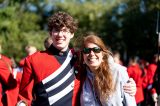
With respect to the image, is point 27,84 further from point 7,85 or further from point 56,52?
point 7,85

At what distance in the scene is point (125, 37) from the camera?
44.8 m

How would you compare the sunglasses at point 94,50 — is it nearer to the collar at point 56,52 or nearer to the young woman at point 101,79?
the young woman at point 101,79

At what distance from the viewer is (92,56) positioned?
15.7ft

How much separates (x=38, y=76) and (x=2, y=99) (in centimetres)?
107

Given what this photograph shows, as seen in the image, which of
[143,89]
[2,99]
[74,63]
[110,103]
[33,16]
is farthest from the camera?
[33,16]

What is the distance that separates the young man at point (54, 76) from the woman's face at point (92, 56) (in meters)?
0.21

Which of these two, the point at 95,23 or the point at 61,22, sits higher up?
the point at 61,22

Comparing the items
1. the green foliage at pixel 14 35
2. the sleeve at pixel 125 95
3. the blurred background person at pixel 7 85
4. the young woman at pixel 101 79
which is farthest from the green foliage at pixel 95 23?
the sleeve at pixel 125 95

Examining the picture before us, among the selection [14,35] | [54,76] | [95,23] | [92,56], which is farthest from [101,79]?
[95,23]

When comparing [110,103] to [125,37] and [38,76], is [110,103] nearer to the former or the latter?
[38,76]

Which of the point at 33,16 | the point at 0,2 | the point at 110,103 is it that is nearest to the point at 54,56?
the point at 110,103

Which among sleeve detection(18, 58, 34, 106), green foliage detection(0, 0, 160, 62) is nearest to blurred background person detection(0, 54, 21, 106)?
sleeve detection(18, 58, 34, 106)

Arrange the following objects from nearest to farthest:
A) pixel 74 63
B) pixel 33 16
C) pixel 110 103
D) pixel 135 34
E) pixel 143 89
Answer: pixel 110 103, pixel 74 63, pixel 143 89, pixel 135 34, pixel 33 16

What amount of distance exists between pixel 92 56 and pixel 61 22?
46 centimetres
